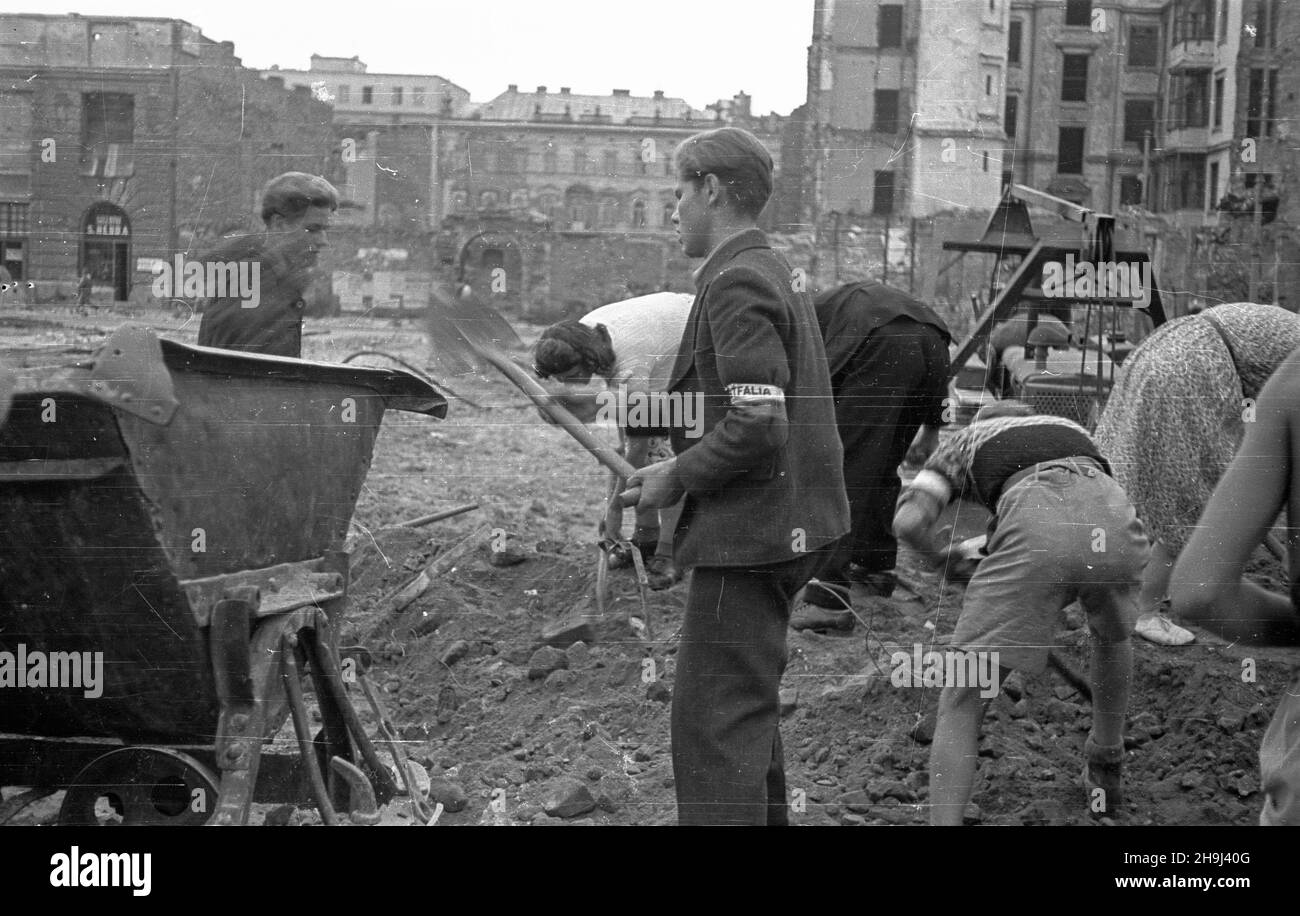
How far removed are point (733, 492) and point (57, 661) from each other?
1.77m

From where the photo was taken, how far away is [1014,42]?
4.28 meters

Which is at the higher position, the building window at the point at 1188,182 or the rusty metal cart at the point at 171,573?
the building window at the point at 1188,182

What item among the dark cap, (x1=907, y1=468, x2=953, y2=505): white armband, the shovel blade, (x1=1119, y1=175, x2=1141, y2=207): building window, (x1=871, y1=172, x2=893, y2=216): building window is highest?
(x1=1119, y1=175, x2=1141, y2=207): building window

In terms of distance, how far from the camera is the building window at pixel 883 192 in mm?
4207

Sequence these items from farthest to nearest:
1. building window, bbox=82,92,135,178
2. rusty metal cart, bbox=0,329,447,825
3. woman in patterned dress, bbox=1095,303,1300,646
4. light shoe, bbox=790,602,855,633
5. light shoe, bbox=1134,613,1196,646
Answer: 1. light shoe, bbox=790,602,855,633
2. light shoe, bbox=1134,613,1196,646
3. woman in patterned dress, bbox=1095,303,1300,646
4. building window, bbox=82,92,135,178
5. rusty metal cart, bbox=0,329,447,825

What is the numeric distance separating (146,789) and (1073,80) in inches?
146

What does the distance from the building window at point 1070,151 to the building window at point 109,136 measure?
3265 mm

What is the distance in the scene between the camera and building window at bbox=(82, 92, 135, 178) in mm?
4039

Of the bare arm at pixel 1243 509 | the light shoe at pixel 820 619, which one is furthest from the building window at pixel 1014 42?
the bare arm at pixel 1243 509

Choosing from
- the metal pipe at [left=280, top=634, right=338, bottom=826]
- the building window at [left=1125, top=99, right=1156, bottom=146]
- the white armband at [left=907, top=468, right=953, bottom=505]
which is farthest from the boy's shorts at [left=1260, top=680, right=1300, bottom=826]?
the building window at [left=1125, top=99, right=1156, bottom=146]

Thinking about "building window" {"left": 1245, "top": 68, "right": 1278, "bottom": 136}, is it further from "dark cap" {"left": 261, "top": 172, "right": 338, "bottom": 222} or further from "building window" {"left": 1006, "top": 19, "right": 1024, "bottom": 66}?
"dark cap" {"left": 261, "top": 172, "right": 338, "bottom": 222}

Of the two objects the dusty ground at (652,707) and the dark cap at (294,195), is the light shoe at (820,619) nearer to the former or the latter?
the dusty ground at (652,707)

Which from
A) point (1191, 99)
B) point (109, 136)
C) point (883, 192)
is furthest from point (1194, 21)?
point (109, 136)

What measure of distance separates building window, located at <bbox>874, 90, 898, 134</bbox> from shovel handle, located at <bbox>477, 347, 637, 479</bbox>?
1.45 metres
